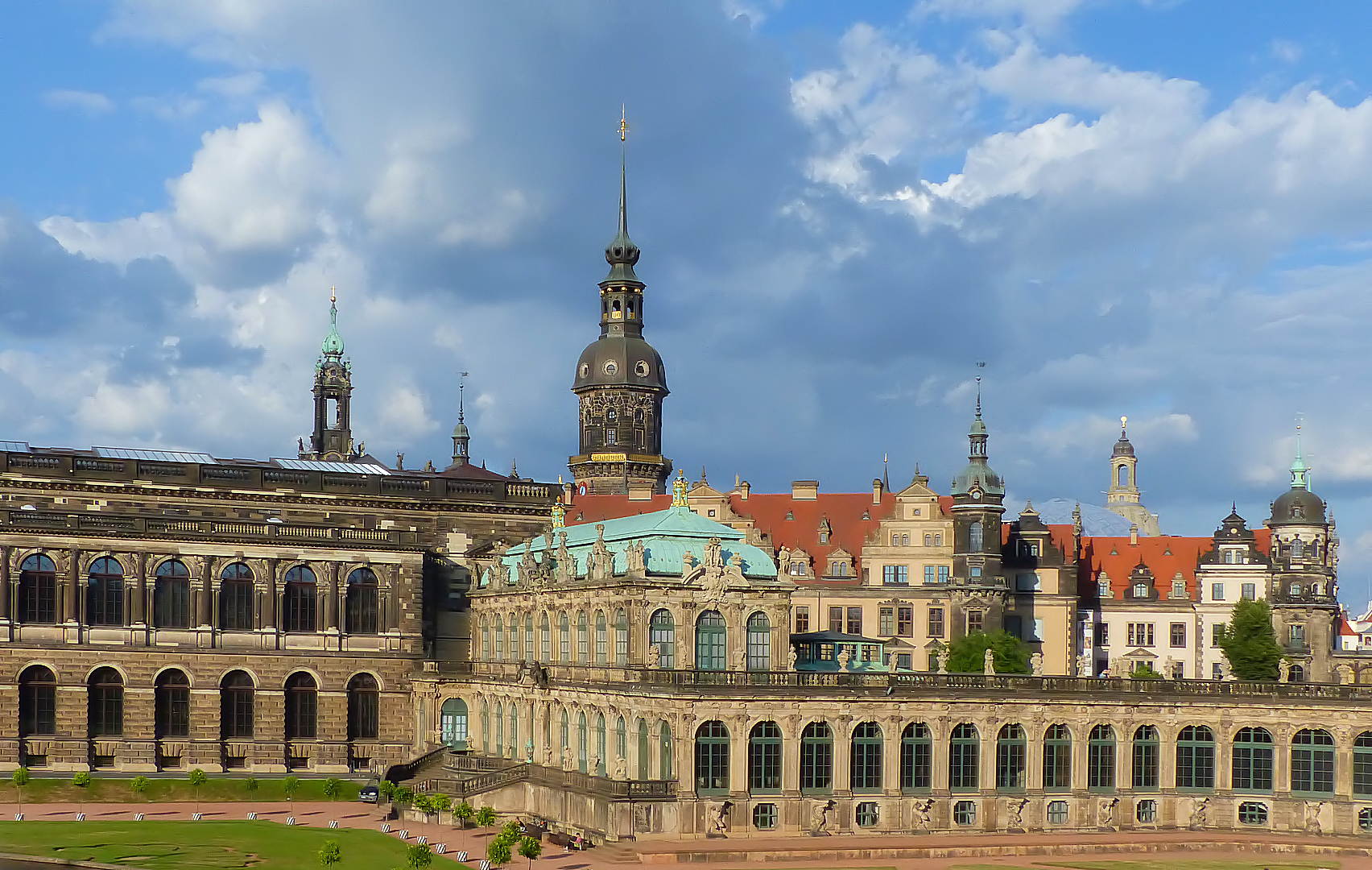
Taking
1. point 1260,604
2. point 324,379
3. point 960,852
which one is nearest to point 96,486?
point 324,379

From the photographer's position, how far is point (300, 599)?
109 m

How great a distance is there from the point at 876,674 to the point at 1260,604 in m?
51.1

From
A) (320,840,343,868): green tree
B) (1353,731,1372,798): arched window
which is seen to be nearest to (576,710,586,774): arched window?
(320,840,343,868): green tree

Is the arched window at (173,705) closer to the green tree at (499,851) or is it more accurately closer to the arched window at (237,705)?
the arched window at (237,705)

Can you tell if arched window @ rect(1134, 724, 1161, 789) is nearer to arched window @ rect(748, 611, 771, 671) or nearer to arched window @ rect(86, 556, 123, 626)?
arched window @ rect(748, 611, 771, 671)

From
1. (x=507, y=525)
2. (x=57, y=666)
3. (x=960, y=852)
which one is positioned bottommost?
(x=960, y=852)

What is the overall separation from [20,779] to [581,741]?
29.0 metres

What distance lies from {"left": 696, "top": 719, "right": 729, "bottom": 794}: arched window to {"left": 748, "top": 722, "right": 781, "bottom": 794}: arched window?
121 centimetres

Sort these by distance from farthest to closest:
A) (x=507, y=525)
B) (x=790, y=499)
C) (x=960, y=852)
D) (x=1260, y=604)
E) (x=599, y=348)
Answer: (x=599, y=348), (x=790, y=499), (x=1260, y=604), (x=507, y=525), (x=960, y=852)

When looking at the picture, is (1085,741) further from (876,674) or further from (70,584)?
(70,584)

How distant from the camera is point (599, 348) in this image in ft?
525

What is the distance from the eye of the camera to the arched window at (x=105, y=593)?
342 ft

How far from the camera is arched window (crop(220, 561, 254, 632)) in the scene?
10688 cm

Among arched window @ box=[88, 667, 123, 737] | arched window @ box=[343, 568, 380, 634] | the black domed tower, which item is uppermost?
the black domed tower
